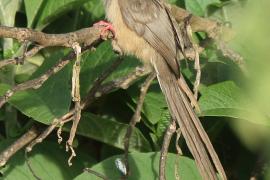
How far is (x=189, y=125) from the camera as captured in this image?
1759mm

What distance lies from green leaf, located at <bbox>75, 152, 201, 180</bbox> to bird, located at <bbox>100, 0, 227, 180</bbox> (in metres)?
0.22

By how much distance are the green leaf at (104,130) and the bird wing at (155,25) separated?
36 centimetres

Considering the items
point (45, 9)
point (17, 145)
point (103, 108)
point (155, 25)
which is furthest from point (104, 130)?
point (45, 9)

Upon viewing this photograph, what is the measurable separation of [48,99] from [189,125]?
2.19 ft

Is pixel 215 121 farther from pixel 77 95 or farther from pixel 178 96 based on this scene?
pixel 77 95

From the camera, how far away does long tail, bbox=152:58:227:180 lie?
1.55 m

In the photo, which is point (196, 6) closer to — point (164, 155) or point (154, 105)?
point (154, 105)

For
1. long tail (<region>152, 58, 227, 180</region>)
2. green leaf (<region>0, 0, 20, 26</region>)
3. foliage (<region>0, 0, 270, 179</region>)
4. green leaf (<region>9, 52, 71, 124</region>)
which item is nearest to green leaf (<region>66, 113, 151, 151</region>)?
foliage (<region>0, 0, 270, 179</region>)

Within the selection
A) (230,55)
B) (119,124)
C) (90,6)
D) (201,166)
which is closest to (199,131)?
(201,166)

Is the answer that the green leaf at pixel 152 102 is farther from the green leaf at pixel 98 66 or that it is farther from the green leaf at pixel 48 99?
the green leaf at pixel 48 99

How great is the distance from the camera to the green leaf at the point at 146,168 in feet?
6.49

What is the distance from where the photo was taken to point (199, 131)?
171 centimetres

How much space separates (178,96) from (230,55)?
0.25 m

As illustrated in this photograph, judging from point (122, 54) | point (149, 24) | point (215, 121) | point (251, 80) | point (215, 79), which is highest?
point (251, 80)
